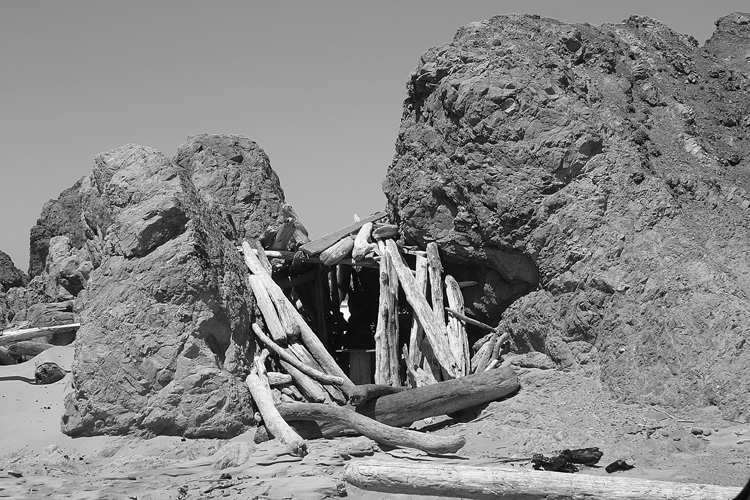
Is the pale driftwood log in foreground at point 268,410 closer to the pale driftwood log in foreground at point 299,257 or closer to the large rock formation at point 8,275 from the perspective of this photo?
the pale driftwood log in foreground at point 299,257

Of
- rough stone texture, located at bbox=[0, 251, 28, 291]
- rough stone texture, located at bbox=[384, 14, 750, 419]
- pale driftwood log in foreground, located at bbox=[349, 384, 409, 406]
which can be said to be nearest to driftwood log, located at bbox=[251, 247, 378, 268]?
rough stone texture, located at bbox=[384, 14, 750, 419]

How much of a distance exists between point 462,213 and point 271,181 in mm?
3842

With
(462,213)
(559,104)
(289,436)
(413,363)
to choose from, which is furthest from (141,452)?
(559,104)

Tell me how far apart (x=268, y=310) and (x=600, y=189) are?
4218mm

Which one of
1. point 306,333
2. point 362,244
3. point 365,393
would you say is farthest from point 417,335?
point 365,393

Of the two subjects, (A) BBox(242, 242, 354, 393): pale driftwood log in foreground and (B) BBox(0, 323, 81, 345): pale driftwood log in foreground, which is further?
(B) BBox(0, 323, 81, 345): pale driftwood log in foreground

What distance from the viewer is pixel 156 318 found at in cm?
856

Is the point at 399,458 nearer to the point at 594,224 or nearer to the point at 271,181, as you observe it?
the point at 594,224

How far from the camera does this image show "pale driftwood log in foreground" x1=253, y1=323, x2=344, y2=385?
9.04 m

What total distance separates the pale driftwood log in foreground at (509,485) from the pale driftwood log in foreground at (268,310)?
3.92 m

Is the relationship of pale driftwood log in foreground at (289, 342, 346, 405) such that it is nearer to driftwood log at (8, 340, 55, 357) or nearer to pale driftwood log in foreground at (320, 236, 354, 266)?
pale driftwood log in foreground at (320, 236, 354, 266)

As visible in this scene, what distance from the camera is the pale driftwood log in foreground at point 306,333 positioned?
31.0ft

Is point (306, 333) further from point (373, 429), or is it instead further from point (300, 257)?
point (373, 429)

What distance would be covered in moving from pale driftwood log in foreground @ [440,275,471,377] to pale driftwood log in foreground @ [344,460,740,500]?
13.4ft
